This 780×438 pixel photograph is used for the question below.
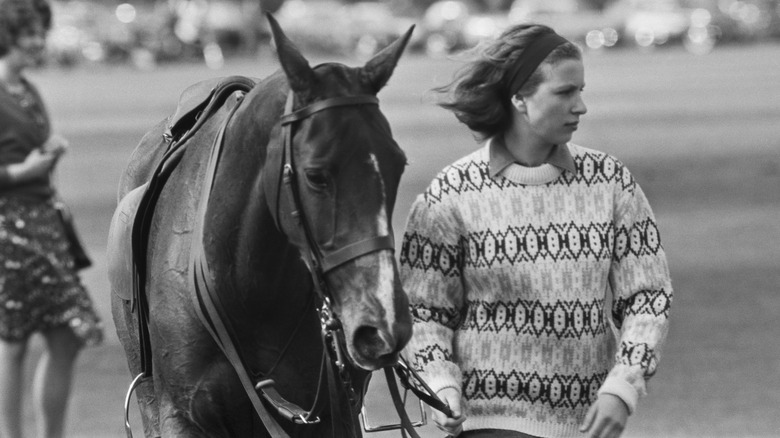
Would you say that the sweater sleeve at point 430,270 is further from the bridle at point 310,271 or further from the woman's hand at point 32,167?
the woman's hand at point 32,167

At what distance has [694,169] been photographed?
1723 cm

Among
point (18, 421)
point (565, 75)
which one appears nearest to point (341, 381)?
point (565, 75)

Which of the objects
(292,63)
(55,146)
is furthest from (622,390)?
(55,146)

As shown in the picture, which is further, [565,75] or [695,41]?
[695,41]

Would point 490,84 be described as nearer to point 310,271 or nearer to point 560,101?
point 560,101

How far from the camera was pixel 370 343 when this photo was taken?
10.7ft

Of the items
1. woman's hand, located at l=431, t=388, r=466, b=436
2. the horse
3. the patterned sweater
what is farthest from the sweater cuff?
the horse

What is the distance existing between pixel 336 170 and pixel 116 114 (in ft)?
73.0

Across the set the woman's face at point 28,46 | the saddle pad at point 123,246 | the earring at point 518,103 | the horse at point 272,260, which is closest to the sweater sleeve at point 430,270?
the horse at point 272,260

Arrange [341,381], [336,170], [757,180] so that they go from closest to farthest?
[336,170] → [341,381] → [757,180]

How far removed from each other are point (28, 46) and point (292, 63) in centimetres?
358

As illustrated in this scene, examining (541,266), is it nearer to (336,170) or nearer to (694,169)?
(336,170)

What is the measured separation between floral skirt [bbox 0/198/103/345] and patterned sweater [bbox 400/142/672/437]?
3.02 m

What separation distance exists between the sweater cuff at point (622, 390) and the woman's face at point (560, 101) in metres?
0.66
